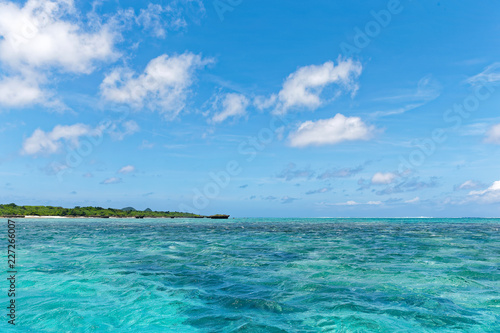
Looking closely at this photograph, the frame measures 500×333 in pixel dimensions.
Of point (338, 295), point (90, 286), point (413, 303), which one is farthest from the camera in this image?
point (90, 286)

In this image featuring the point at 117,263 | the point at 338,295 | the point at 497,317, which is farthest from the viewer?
the point at 117,263

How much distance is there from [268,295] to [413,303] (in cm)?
584

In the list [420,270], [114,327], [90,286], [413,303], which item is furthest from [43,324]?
[420,270]

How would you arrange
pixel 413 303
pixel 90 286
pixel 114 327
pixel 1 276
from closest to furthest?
pixel 114 327 → pixel 413 303 → pixel 90 286 → pixel 1 276

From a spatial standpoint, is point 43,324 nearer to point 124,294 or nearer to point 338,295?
point 124,294

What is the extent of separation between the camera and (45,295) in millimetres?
13891

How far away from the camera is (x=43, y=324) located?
1059 centimetres

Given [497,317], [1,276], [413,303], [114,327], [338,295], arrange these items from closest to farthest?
[114,327] < [497,317] < [413,303] < [338,295] < [1,276]

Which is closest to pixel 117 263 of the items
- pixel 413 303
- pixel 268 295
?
pixel 268 295

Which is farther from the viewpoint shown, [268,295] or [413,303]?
[268,295]

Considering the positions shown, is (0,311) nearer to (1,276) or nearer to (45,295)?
(45,295)

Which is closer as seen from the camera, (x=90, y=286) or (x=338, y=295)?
(x=338, y=295)

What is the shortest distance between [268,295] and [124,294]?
21.3ft

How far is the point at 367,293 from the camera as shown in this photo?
14.0 metres
